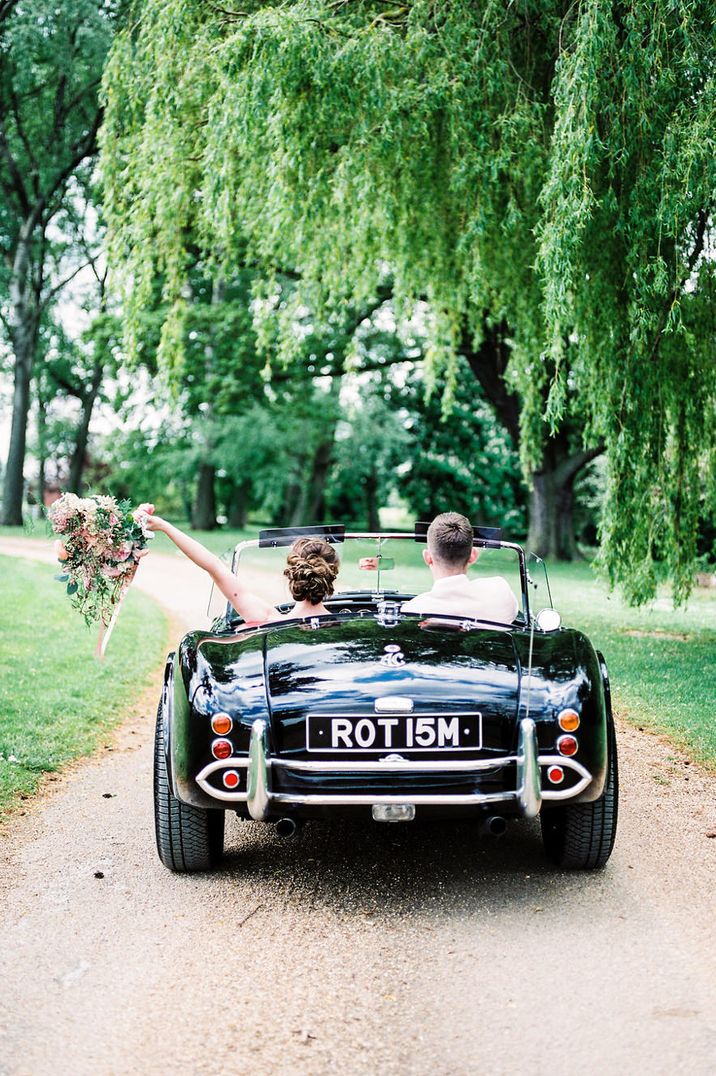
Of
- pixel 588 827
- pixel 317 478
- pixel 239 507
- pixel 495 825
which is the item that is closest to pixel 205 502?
pixel 317 478

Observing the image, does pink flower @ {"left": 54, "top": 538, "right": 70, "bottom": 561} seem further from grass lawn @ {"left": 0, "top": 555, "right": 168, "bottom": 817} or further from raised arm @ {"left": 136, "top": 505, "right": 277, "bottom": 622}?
grass lawn @ {"left": 0, "top": 555, "right": 168, "bottom": 817}

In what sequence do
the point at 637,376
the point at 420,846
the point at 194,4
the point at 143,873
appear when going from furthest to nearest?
1. the point at 194,4
2. the point at 637,376
3. the point at 420,846
4. the point at 143,873

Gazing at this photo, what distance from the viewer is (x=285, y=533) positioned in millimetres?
4992

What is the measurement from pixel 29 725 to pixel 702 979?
4876mm

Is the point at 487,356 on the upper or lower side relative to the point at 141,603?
upper

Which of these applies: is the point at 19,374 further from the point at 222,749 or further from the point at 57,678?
the point at 222,749

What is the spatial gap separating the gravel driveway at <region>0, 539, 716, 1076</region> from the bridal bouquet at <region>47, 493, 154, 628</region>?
3.72ft

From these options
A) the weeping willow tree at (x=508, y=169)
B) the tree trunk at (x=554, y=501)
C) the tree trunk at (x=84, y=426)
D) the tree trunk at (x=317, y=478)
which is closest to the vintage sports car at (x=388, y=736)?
the weeping willow tree at (x=508, y=169)

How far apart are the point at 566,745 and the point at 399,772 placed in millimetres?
610

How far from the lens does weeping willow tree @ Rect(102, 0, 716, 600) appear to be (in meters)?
7.27

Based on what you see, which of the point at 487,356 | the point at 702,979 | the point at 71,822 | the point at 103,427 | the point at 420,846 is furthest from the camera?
the point at 103,427

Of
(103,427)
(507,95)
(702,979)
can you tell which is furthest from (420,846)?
(103,427)

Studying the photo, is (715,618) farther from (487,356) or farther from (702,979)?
(702,979)

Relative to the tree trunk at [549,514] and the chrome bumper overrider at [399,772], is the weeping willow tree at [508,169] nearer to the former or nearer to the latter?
the chrome bumper overrider at [399,772]
